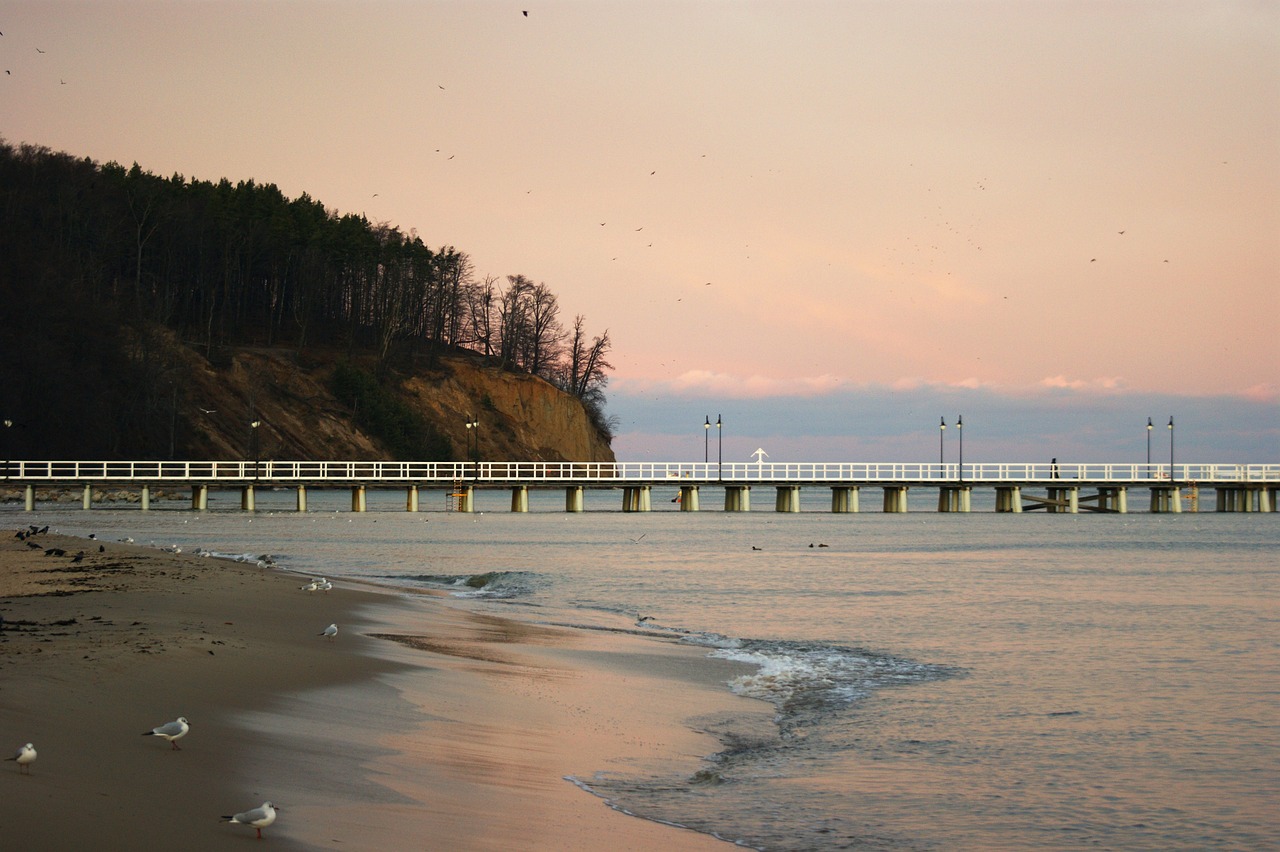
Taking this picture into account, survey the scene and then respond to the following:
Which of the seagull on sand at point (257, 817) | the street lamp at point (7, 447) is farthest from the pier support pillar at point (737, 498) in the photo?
the seagull on sand at point (257, 817)

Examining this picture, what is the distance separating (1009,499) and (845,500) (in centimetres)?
1360

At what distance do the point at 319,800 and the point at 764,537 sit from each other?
52461 millimetres

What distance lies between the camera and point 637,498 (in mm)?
89938

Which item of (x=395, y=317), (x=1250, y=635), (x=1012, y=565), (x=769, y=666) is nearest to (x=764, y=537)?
(x=1012, y=565)

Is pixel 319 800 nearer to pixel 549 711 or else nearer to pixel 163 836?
pixel 163 836

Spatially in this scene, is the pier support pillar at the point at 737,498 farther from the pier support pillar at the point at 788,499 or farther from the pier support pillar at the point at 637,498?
the pier support pillar at the point at 637,498

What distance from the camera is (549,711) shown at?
1279cm

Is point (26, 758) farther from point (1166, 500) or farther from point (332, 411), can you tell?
point (332, 411)

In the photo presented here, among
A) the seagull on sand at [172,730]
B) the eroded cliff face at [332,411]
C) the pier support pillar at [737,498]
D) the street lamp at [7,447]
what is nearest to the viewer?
the seagull on sand at [172,730]

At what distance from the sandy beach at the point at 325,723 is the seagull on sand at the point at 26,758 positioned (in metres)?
0.07

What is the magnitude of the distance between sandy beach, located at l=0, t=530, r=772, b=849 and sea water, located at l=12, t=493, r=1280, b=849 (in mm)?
829

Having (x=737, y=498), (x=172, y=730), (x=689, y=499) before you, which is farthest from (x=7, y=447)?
(x=172, y=730)

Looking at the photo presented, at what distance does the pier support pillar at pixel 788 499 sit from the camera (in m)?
89.7

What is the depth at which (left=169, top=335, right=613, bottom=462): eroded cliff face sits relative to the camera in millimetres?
99188
